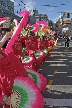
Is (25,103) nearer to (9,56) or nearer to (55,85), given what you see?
(9,56)

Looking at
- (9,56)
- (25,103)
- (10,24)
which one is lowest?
(25,103)

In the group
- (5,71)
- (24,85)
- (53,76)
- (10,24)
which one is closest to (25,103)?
(24,85)

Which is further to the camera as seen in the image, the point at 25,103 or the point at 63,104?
the point at 63,104

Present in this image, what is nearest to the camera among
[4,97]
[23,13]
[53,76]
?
[4,97]

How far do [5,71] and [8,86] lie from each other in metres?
0.25

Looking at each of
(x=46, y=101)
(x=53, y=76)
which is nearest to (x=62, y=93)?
(x=46, y=101)

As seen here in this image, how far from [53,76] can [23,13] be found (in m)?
5.10

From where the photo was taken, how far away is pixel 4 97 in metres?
4.34

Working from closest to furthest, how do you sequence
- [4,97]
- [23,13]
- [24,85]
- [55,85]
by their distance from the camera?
[4,97] → [24,85] → [23,13] → [55,85]

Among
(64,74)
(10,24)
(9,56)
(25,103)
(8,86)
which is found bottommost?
(64,74)

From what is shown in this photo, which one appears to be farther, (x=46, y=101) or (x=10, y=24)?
(x=46, y=101)

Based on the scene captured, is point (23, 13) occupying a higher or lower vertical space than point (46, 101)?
higher

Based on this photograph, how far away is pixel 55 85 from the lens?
27.1ft

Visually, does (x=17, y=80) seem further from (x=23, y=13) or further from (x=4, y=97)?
(x=23, y=13)
